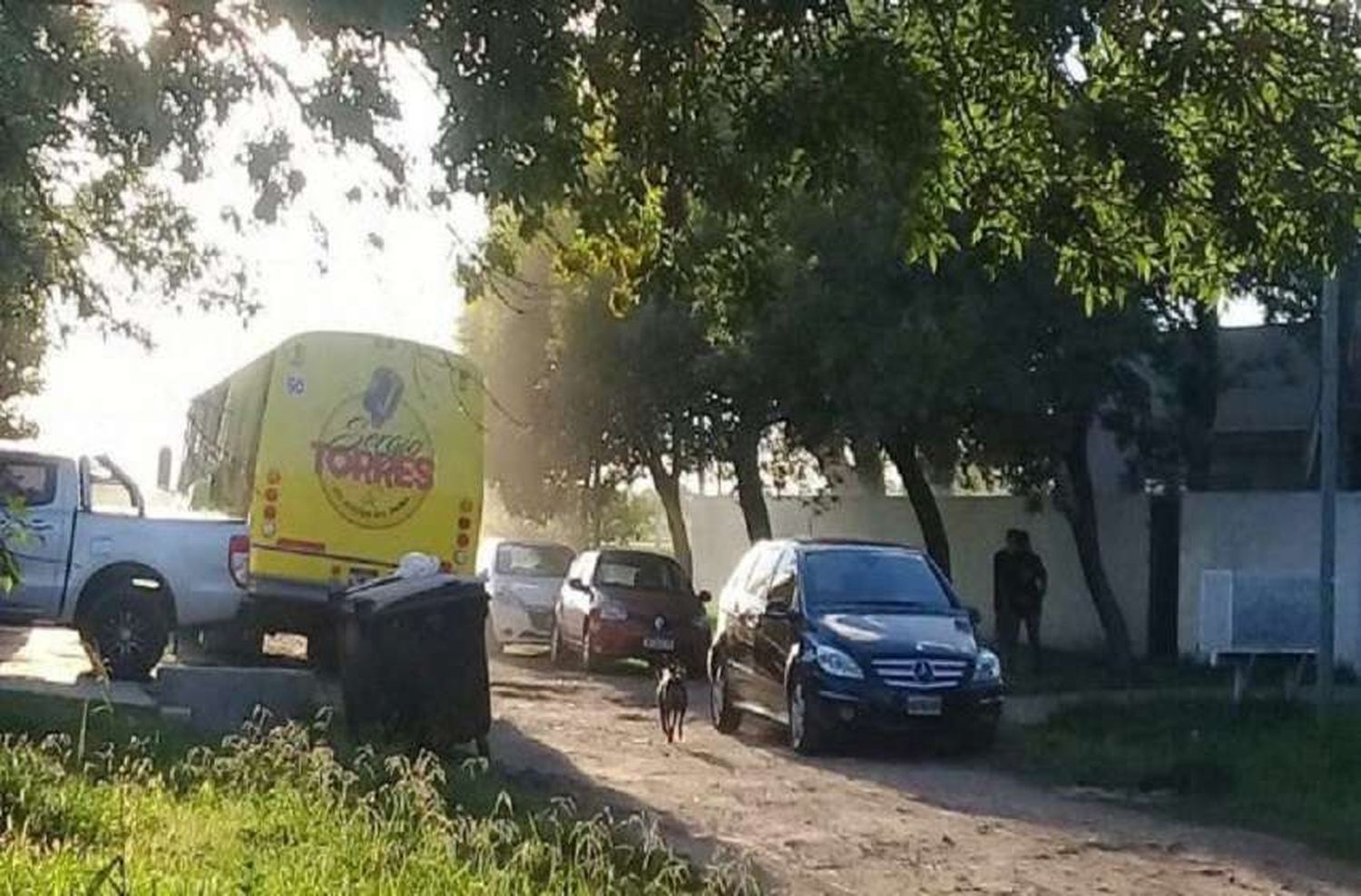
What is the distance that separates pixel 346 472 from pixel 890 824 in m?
9.36

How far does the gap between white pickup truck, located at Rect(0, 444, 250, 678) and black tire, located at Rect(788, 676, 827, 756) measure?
5.78 meters

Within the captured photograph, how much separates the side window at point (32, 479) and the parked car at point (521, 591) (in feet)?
33.0

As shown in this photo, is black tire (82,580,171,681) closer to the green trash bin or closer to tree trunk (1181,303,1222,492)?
the green trash bin

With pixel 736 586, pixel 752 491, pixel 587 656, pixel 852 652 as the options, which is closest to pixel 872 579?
pixel 852 652

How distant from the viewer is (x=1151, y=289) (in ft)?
75.2

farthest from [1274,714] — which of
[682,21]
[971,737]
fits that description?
[682,21]

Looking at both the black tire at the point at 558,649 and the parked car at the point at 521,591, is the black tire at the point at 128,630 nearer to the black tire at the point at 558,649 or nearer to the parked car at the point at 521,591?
the black tire at the point at 558,649

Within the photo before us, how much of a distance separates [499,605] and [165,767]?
17962 mm

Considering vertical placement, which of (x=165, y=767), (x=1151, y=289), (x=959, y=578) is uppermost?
(x=1151, y=289)

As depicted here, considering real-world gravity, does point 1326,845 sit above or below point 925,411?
below

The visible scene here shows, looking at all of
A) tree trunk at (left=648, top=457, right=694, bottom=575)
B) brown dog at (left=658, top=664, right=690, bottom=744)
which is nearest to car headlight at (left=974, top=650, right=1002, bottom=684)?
brown dog at (left=658, top=664, right=690, bottom=744)

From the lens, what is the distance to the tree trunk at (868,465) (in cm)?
2545

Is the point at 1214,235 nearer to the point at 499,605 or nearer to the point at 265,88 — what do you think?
the point at 265,88

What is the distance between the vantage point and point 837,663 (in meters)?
17.4
